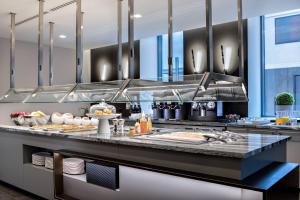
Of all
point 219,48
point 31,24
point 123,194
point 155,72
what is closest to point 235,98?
point 219,48

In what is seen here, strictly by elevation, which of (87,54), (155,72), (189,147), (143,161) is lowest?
(143,161)

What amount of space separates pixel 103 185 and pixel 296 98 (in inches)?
141

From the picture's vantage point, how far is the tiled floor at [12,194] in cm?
398

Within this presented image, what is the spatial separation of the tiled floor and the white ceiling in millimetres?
2599

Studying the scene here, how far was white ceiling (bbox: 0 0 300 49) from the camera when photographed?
12.8 ft

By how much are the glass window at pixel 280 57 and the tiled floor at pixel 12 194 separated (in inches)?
159

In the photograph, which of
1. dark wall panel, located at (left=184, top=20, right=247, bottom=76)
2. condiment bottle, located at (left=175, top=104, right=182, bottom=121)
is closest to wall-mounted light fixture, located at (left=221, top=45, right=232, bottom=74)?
dark wall panel, located at (left=184, top=20, right=247, bottom=76)

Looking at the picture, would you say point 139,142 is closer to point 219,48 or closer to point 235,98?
point 235,98

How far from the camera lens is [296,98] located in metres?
4.90

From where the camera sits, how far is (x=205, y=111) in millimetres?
5227

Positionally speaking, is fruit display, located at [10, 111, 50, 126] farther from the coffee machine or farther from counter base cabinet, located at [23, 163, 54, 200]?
the coffee machine

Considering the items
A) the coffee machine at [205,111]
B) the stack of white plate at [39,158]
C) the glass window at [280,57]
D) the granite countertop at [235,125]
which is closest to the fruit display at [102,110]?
the stack of white plate at [39,158]

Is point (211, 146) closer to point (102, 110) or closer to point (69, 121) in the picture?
point (102, 110)

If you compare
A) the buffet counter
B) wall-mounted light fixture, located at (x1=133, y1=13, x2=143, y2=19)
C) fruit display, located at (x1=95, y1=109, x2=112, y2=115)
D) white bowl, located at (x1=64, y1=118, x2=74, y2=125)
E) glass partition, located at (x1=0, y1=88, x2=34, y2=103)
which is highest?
wall-mounted light fixture, located at (x1=133, y1=13, x2=143, y2=19)
